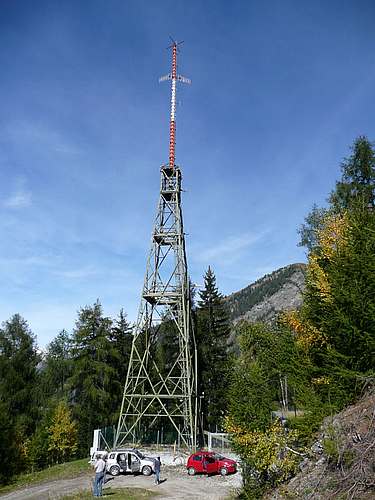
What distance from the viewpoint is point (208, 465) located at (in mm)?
20406

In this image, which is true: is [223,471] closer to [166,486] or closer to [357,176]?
[166,486]

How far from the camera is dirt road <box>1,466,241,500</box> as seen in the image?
53.3ft

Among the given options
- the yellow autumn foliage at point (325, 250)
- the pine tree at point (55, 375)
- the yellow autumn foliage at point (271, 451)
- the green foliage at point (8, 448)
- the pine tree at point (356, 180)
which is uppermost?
the pine tree at point (356, 180)

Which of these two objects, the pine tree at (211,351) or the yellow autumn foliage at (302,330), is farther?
the pine tree at (211,351)

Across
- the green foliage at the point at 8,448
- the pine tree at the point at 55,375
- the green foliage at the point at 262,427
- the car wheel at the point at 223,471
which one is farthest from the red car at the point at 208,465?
the pine tree at the point at 55,375

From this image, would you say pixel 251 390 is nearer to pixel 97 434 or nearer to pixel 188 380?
pixel 188 380

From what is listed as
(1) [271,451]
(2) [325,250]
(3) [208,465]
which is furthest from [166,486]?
(2) [325,250]

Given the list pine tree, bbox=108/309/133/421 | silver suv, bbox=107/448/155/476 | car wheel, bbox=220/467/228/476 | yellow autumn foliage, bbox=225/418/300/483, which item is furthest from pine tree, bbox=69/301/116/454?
yellow autumn foliage, bbox=225/418/300/483

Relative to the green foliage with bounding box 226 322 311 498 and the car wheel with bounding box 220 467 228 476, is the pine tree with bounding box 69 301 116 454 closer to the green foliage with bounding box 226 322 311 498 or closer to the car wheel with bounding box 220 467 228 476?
the car wheel with bounding box 220 467 228 476

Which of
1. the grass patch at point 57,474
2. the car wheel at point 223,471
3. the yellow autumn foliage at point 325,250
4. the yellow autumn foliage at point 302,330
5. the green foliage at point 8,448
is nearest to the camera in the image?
the yellow autumn foliage at point 302,330

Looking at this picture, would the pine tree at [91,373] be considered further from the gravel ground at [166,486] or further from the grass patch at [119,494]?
the grass patch at [119,494]

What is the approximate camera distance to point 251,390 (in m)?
14.3

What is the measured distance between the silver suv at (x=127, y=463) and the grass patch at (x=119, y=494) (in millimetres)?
3500

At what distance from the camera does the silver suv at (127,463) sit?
20.2 meters
